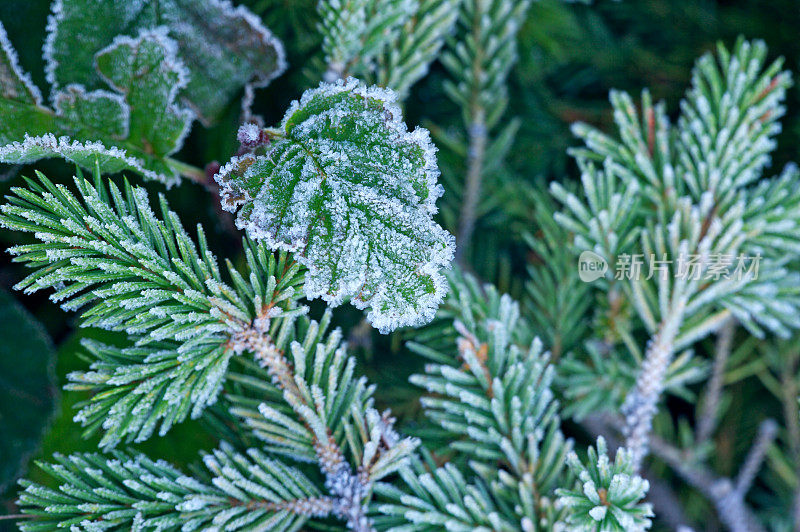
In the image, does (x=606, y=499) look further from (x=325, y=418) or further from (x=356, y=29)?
(x=356, y=29)

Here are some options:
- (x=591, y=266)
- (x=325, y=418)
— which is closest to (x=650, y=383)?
(x=591, y=266)

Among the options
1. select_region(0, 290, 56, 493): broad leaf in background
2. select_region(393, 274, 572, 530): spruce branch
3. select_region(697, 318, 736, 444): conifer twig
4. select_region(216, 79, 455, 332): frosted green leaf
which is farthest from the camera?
select_region(697, 318, 736, 444): conifer twig

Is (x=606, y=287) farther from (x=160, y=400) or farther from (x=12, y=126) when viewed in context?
(x=12, y=126)

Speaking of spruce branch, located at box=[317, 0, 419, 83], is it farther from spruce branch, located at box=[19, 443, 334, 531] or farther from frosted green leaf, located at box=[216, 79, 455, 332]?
spruce branch, located at box=[19, 443, 334, 531]

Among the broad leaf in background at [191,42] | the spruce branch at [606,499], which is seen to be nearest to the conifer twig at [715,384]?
the spruce branch at [606,499]

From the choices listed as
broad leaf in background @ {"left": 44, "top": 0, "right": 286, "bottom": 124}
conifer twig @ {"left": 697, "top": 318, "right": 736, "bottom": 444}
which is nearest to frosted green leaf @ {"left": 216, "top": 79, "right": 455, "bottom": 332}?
broad leaf in background @ {"left": 44, "top": 0, "right": 286, "bottom": 124}

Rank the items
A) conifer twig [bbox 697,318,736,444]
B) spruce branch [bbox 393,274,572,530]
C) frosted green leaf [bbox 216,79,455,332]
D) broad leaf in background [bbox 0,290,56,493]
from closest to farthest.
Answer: frosted green leaf [bbox 216,79,455,332], spruce branch [bbox 393,274,572,530], broad leaf in background [bbox 0,290,56,493], conifer twig [bbox 697,318,736,444]

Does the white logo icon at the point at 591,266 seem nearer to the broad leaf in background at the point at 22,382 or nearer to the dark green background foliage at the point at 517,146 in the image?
the dark green background foliage at the point at 517,146

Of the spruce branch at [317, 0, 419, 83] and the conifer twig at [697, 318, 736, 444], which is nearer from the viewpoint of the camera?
the spruce branch at [317, 0, 419, 83]
